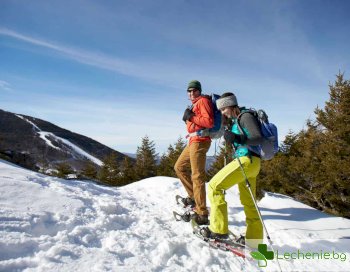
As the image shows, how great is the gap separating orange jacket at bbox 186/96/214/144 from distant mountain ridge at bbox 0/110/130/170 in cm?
11152

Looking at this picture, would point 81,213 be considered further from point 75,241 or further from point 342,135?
point 342,135

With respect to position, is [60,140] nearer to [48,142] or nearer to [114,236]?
[48,142]

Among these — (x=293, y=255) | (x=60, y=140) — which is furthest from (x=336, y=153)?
(x=60, y=140)

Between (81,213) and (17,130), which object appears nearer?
(81,213)

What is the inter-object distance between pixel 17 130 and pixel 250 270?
6414 inches

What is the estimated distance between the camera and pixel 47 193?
17.7 feet

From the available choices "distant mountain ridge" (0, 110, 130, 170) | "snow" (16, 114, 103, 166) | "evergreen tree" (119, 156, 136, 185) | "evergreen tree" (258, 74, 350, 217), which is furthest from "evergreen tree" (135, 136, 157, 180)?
"snow" (16, 114, 103, 166)

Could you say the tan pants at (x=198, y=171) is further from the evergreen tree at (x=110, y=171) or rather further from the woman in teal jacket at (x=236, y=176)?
the evergreen tree at (x=110, y=171)

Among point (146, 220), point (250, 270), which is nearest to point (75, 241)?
point (146, 220)

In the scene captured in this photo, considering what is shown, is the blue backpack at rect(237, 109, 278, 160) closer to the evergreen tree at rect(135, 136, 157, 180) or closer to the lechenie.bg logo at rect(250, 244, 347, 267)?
the lechenie.bg logo at rect(250, 244, 347, 267)

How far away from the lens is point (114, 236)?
14.3 ft

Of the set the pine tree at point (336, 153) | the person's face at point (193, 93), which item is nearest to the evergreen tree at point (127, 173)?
the pine tree at point (336, 153)

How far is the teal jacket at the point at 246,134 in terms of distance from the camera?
4.29 m

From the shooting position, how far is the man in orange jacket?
5527 mm
